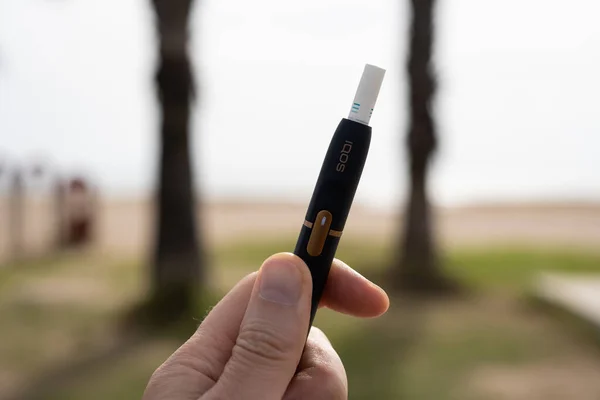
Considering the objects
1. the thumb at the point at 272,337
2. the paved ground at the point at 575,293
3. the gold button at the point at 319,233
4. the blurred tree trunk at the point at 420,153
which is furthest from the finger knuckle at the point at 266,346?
the blurred tree trunk at the point at 420,153

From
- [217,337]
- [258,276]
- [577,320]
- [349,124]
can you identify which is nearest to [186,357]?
[217,337]

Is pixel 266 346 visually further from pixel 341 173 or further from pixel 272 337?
pixel 341 173

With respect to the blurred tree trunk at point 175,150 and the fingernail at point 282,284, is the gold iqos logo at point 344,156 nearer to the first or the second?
the fingernail at point 282,284

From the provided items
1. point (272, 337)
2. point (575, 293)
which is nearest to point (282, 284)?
point (272, 337)

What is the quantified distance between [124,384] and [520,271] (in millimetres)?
4253


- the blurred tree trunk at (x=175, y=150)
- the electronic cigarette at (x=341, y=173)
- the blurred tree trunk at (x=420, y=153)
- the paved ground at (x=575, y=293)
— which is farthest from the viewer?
the blurred tree trunk at (x=420, y=153)

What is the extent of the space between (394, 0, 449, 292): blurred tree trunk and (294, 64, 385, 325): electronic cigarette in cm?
499

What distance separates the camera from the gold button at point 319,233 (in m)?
1.05

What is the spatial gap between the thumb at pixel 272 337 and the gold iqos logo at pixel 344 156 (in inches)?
6.3

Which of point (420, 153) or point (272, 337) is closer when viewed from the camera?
point (272, 337)

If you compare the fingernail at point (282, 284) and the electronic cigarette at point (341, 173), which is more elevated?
the electronic cigarette at point (341, 173)

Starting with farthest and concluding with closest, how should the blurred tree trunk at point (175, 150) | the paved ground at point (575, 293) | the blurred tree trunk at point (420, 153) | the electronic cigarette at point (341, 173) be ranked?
the blurred tree trunk at point (420, 153) < the blurred tree trunk at point (175, 150) < the paved ground at point (575, 293) < the electronic cigarette at point (341, 173)

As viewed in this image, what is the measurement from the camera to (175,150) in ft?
17.4

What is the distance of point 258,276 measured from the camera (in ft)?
3.59
